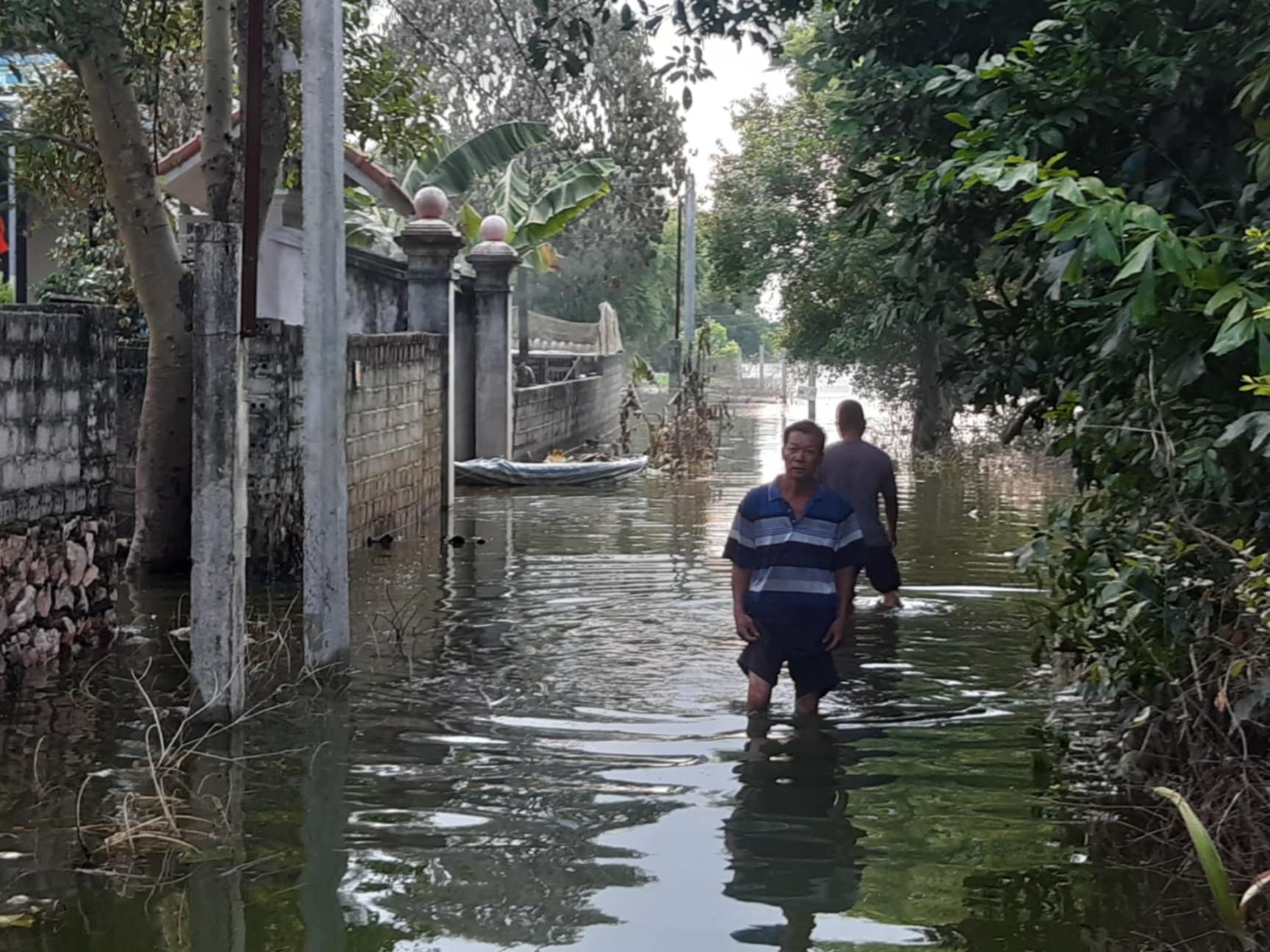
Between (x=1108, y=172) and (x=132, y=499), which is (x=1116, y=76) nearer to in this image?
(x=1108, y=172)

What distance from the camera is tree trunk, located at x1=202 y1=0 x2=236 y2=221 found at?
13.1m

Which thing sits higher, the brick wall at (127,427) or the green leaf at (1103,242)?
the green leaf at (1103,242)

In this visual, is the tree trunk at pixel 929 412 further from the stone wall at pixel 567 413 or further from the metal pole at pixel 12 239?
the metal pole at pixel 12 239

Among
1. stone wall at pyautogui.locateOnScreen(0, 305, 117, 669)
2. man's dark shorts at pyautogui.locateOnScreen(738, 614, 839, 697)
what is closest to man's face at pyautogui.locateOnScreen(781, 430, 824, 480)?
man's dark shorts at pyautogui.locateOnScreen(738, 614, 839, 697)

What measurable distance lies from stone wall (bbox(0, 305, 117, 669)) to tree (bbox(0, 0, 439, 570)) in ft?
7.50

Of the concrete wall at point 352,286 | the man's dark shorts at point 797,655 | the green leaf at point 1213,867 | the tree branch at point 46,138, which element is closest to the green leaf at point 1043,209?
the green leaf at point 1213,867

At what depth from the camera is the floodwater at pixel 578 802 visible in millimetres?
5836

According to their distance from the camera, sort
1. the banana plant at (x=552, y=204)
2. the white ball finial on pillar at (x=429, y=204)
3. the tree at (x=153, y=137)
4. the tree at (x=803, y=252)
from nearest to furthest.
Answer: the tree at (x=153, y=137), the white ball finial on pillar at (x=429, y=204), the banana plant at (x=552, y=204), the tree at (x=803, y=252)

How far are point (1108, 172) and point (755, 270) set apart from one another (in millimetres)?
24559

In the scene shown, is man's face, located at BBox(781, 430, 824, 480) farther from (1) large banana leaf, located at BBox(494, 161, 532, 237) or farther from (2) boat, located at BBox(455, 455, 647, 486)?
(1) large banana leaf, located at BBox(494, 161, 532, 237)

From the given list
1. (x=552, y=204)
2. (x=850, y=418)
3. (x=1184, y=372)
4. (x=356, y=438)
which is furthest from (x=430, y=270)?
(x=1184, y=372)

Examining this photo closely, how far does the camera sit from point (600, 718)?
30.5 feet

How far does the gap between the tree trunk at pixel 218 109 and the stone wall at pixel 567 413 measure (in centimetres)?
1275

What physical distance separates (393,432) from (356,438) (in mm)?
1663
